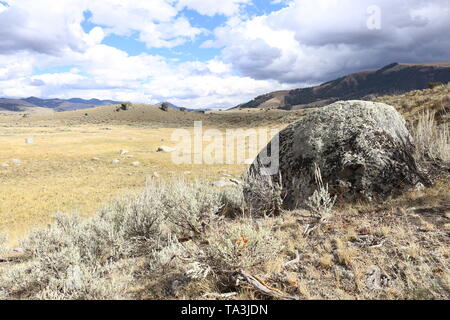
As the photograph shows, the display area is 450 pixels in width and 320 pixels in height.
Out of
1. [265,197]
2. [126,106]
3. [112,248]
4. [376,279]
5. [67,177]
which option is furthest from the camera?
[126,106]

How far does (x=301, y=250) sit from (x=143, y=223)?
305cm

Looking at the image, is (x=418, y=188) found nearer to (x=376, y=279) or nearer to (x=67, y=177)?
(x=376, y=279)

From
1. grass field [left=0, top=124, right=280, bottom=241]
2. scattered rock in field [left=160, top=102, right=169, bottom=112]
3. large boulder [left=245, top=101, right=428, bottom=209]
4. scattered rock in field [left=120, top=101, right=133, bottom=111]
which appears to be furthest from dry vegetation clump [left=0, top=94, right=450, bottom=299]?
scattered rock in field [left=120, top=101, right=133, bottom=111]

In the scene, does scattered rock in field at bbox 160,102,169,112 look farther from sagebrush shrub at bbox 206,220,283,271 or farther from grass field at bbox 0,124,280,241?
sagebrush shrub at bbox 206,220,283,271

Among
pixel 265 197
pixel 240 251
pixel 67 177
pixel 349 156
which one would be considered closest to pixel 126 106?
pixel 67 177

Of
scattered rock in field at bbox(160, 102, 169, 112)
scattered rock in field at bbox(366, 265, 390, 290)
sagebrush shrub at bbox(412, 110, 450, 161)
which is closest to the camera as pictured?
scattered rock in field at bbox(366, 265, 390, 290)

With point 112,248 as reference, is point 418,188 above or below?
above

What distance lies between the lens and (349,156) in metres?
5.75

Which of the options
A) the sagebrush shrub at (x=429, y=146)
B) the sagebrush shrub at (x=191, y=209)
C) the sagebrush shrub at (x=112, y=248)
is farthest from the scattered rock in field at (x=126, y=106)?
the sagebrush shrub at (x=429, y=146)

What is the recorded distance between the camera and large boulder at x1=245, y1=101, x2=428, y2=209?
5625mm

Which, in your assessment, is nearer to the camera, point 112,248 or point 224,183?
point 112,248

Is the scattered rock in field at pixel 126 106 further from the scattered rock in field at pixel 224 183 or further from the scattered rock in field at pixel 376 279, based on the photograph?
the scattered rock in field at pixel 376 279
